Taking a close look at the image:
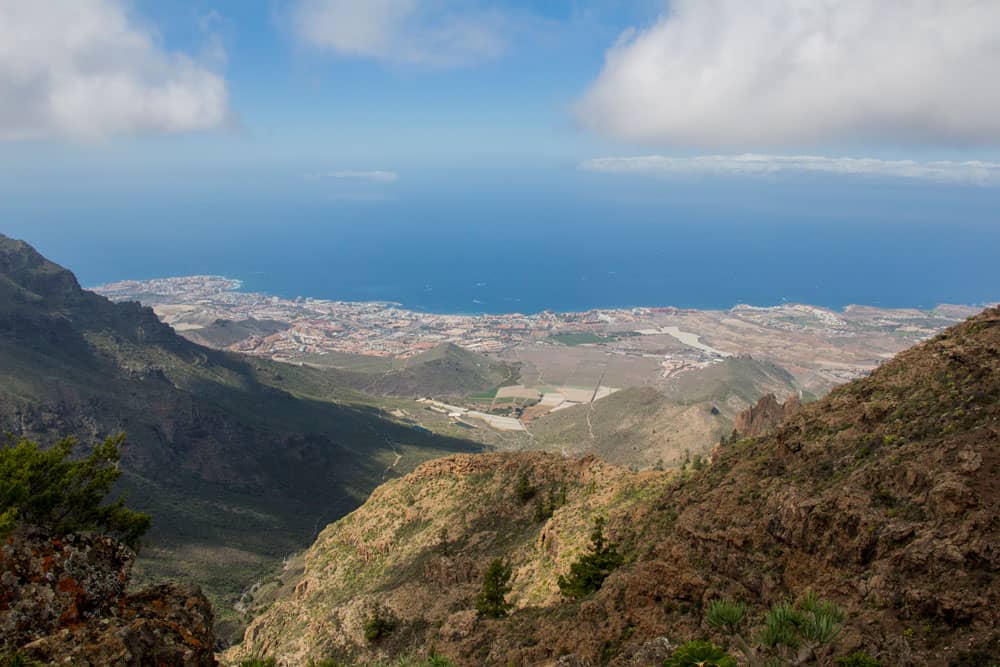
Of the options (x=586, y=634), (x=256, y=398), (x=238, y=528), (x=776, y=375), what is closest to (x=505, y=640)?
(x=586, y=634)

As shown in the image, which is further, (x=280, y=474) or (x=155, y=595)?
(x=280, y=474)

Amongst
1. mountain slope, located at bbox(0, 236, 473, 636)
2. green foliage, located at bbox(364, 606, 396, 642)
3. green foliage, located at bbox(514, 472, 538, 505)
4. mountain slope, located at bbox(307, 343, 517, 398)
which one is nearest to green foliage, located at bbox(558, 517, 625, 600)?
green foliage, located at bbox(364, 606, 396, 642)

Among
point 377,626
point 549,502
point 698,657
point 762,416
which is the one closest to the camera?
point 698,657

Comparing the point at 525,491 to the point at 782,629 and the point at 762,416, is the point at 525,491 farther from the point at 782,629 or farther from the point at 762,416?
the point at 782,629

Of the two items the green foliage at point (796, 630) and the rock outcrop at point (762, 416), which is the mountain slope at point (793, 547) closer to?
the green foliage at point (796, 630)

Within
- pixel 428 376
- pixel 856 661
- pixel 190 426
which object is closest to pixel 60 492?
pixel 856 661

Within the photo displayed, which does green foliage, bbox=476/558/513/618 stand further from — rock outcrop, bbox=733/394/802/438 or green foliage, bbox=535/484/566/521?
rock outcrop, bbox=733/394/802/438

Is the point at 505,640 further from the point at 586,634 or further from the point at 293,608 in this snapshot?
the point at 293,608
